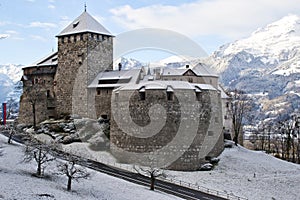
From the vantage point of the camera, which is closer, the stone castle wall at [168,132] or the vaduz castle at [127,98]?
the stone castle wall at [168,132]

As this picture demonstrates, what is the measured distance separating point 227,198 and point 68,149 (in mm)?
22143

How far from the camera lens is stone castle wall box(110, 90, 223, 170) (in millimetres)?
50906

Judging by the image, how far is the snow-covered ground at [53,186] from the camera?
29.9m

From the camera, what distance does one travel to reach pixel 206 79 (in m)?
64.0

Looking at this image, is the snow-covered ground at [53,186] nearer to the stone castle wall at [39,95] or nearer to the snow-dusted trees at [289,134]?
the stone castle wall at [39,95]

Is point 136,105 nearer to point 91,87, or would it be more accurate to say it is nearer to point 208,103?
point 208,103

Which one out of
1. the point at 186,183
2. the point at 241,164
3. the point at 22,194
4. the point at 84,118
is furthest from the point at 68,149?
the point at 22,194

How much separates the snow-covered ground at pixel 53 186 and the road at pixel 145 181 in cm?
221

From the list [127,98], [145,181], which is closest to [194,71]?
[127,98]

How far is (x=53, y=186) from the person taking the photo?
1341 inches

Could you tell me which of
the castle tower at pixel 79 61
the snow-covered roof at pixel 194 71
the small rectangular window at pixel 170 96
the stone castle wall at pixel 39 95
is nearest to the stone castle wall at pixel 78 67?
the castle tower at pixel 79 61

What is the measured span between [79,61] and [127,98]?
1542cm

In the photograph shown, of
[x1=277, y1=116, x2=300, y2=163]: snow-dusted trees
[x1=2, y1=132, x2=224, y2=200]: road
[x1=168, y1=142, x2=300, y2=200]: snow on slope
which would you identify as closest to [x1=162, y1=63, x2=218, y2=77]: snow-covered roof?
[x1=168, y1=142, x2=300, y2=200]: snow on slope

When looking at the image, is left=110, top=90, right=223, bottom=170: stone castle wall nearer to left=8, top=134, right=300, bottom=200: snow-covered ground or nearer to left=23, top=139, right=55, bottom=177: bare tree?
left=8, top=134, right=300, bottom=200: snow-covered ground
